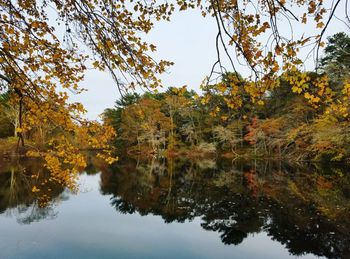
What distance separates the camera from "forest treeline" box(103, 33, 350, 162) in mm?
25752

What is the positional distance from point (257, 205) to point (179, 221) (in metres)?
3.70

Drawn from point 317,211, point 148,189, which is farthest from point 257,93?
point 148,189

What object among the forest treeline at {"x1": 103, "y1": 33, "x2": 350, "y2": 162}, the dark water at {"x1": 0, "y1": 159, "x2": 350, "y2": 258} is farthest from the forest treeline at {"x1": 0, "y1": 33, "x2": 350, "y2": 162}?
the dark water at {"x1": 0, "y1": 159, "x2": 350, "y2": 258}

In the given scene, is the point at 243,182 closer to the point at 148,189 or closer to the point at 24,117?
the point at 148,189

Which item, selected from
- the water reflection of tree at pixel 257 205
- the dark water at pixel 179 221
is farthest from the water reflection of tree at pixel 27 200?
the water reflection of tree at pixel 257 205

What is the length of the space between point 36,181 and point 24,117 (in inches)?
605

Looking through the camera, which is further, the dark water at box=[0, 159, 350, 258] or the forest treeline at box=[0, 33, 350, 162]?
the forest treeline at box=[0, 33, 350, 162]

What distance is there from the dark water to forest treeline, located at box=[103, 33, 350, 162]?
460cm

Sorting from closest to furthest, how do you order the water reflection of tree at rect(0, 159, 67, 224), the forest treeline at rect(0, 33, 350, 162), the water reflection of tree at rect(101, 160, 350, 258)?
the water reflection of tree at rect(101, 160, 350, 258)
the water reflection of tree at rect(0, 159, 67, 224)
the forest treeline at rect(0, 33, 350, 162)

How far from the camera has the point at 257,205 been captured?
13.6 metres

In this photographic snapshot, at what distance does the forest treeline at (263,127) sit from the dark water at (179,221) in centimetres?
460

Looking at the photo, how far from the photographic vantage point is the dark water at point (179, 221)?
9.08 metres

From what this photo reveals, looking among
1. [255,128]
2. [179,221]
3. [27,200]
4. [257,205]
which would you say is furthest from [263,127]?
[27,200]

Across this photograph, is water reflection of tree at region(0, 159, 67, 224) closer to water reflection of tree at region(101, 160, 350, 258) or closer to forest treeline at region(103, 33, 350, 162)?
water reflection of tree at region(101, 160, 350, 258)
